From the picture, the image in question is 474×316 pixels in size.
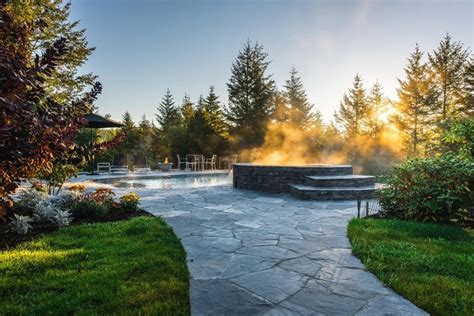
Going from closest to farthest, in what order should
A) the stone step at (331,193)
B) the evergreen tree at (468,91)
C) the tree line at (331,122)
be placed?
the stone step at (331,193)
the evergreen tree at (468,91)
the tree line at (331,122)

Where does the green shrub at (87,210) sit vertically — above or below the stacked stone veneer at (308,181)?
below

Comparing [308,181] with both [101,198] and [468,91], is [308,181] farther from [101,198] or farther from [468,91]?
[468,91]

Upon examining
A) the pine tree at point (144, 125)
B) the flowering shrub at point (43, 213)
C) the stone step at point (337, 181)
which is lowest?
the flowering shrub at point (43, 213)

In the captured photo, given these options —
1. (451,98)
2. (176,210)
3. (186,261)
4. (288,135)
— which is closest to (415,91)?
(451,98)

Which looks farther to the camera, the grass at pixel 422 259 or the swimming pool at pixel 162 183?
the swimming pool at pixel 162 183

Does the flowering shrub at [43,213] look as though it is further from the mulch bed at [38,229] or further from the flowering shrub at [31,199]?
the flowering shrub at [31,199]

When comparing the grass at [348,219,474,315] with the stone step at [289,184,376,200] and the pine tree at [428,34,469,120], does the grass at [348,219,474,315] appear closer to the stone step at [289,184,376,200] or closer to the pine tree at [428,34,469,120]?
the stone step at [289,184,376,200]

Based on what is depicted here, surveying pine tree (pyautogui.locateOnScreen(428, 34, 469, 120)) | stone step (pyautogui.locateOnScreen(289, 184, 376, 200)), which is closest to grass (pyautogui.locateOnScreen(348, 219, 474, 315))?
stone step (pyautogui.locateOnScreen(289, 184, 376, 200))

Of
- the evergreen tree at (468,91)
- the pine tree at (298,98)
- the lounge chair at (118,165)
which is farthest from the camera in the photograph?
the pine tree at (298,98)

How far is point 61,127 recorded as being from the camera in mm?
1816

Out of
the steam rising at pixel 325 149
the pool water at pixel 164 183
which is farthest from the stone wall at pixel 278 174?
the steam rising at pixel 325 149

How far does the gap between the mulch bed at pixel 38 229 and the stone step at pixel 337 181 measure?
13.6 feet

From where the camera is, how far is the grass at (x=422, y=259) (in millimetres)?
2234

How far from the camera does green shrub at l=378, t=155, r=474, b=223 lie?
4.49 metres
